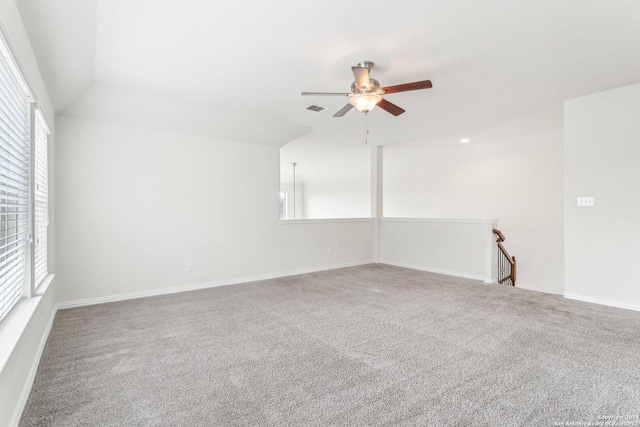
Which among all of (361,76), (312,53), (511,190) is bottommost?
(511,190)

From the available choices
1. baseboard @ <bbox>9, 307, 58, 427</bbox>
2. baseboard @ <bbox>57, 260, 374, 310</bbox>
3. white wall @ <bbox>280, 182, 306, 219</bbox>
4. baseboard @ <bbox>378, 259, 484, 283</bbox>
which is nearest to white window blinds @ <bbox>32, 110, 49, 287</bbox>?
baseboard @ <bbox>9, 307, 58, 427</bbox>

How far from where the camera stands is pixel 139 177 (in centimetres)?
403

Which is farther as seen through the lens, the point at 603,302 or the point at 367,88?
the point at 603,302

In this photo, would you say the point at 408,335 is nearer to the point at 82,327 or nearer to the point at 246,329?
the point at 246,329

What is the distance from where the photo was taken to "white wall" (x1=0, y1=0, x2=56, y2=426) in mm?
1487

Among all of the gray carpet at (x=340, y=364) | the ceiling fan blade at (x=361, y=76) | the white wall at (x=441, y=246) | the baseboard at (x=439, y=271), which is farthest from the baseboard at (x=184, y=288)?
the ceiling fan blade at (x=361, y=76)

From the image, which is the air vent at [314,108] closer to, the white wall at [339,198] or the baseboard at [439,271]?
the baseboard at [439,271]

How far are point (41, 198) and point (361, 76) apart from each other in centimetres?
303

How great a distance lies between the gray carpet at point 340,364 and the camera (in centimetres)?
168

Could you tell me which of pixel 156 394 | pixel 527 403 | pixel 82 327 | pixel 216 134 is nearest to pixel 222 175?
pixel 216 134

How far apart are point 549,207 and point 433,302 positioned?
329 cm

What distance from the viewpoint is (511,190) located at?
19.1 feet

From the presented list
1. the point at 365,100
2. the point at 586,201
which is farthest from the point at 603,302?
the point at 365,100

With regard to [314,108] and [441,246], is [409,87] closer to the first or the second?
[314,108]
